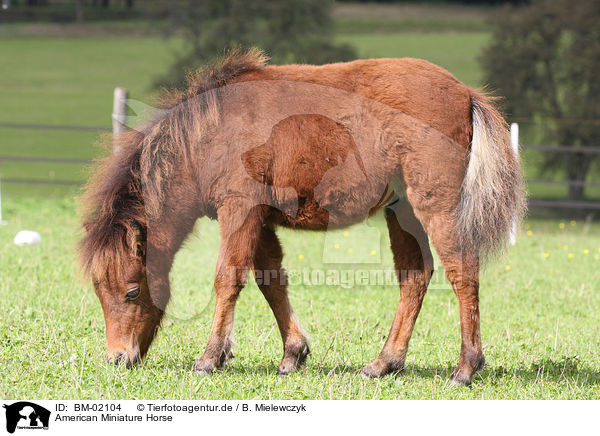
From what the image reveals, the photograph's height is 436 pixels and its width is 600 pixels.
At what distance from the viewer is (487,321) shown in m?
5.84

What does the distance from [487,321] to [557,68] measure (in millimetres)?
21518

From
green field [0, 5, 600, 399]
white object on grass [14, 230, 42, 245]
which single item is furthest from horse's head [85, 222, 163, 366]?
white object on grass [14, 230, 42, 245]

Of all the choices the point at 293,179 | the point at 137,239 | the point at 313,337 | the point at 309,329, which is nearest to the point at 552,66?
the point at 309,329

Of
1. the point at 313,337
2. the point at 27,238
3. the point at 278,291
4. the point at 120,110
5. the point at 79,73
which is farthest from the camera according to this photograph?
the point at 79,73

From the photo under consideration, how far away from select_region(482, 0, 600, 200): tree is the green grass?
1659 cm

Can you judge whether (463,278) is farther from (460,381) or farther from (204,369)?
(204,369)

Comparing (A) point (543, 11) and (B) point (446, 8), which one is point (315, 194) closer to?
(A) point (543, 11)

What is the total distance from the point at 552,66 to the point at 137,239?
24023 millimetres

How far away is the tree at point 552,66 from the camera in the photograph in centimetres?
2334

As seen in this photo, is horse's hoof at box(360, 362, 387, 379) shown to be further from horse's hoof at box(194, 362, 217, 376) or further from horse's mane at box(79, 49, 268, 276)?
horse's mane at box(79, 49, 268, 276)

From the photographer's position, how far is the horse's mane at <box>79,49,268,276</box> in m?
4.07

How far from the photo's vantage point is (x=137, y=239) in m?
4.10
